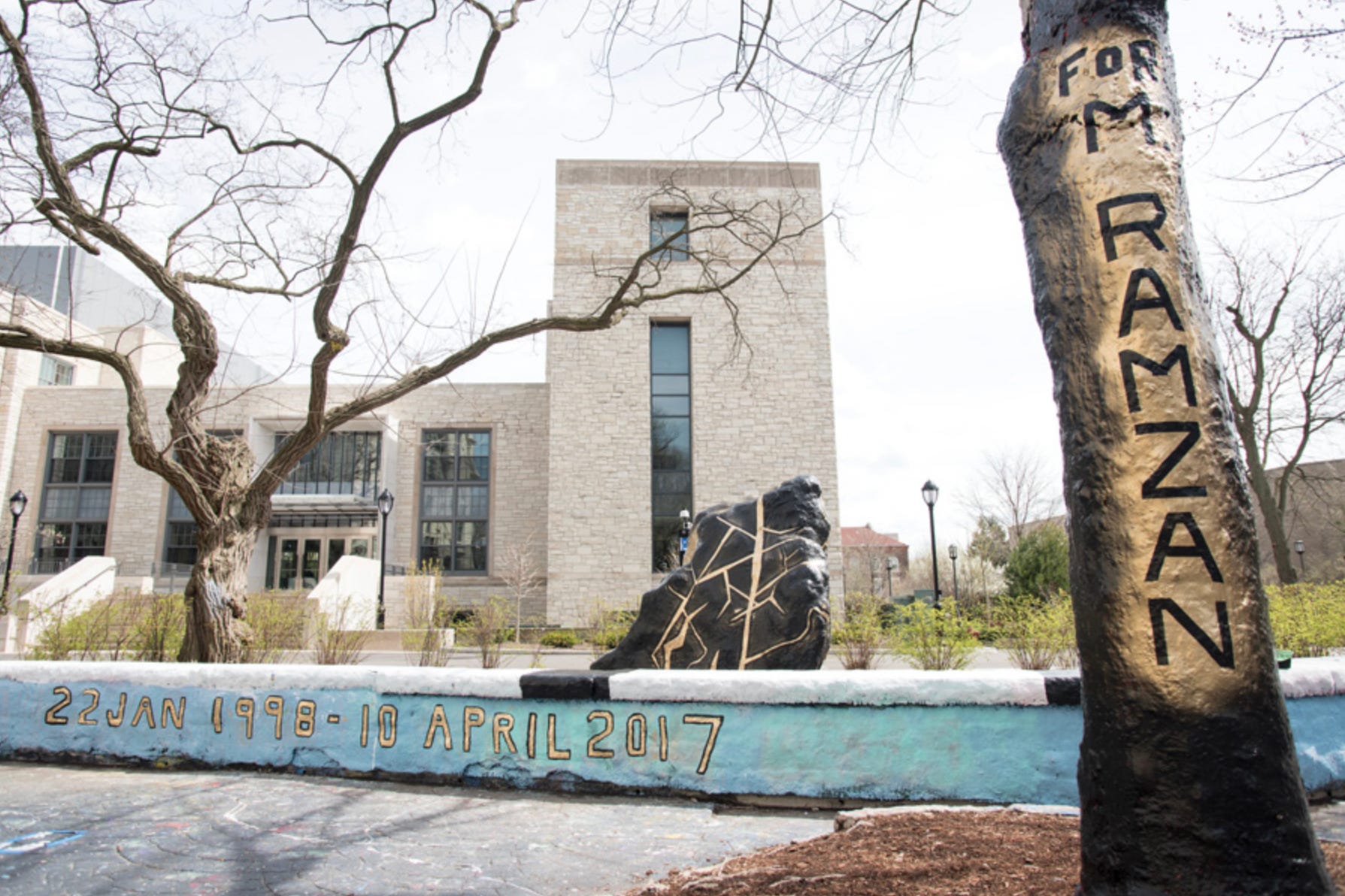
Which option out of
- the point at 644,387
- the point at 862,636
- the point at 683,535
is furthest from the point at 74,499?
the point at 862,636

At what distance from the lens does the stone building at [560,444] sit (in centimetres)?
2603

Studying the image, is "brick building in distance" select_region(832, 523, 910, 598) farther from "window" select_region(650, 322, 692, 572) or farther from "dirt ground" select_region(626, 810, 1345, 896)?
"dirt ground" select_region(626, 810, 1345, 896)

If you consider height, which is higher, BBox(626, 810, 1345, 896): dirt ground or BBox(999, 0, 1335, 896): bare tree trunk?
BBox(999, 0, 1335, 896): bare tree trunk

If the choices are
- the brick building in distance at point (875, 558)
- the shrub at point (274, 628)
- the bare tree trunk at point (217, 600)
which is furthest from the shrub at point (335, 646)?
the brick building in distance at point (875, 558)

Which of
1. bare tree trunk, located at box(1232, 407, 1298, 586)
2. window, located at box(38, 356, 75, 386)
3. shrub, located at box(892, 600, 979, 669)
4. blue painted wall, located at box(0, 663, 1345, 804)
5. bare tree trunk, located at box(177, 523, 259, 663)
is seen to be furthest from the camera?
window, located at box(38, 356, 75, 386)

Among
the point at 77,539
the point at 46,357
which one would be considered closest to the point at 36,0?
the point at 77,539

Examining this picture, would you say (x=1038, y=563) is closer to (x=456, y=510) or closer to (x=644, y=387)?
(x=644, y=387)

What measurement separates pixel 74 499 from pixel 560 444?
19515 mm

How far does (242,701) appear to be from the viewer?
593cm

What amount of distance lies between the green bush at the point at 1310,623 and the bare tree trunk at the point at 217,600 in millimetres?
12177

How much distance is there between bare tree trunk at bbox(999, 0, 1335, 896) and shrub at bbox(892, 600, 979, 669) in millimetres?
8103

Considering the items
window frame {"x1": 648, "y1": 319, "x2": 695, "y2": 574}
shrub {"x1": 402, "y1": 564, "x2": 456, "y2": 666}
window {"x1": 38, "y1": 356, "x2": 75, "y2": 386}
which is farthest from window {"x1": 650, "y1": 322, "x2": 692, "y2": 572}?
window {"x1": 38, "y1": 356, "x2": 75, "y2": 386}

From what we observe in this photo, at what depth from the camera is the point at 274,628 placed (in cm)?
1098

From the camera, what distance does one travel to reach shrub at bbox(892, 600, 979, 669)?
32.5 feet
